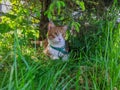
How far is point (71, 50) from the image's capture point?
3.04 meters

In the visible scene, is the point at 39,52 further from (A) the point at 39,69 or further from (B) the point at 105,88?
(B) the point at 105,88

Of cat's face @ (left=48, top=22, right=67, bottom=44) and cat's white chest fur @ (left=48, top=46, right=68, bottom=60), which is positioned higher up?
cat's face @ (left=48, top=22, right=67, bottom=44)

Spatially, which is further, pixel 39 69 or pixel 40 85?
pixel 39 69

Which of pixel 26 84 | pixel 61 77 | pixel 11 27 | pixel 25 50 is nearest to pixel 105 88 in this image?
pixel 61 77

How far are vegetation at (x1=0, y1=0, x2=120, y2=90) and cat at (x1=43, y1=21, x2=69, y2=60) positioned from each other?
0.27ft

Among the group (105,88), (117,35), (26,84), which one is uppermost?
(117,35)

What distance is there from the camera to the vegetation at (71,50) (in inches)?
84.2

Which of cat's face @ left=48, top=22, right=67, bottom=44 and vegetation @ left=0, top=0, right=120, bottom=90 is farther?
cat's face @ left=48, top=22, right=67, bottom=44

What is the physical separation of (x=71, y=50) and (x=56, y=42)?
17cm

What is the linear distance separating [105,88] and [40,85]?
48cm

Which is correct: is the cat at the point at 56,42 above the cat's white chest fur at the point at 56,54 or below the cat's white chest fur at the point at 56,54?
above

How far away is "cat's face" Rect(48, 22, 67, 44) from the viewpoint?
9.77 feet

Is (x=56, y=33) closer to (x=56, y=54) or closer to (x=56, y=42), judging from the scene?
(x=56, y=42)

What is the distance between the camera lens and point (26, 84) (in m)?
1.88
